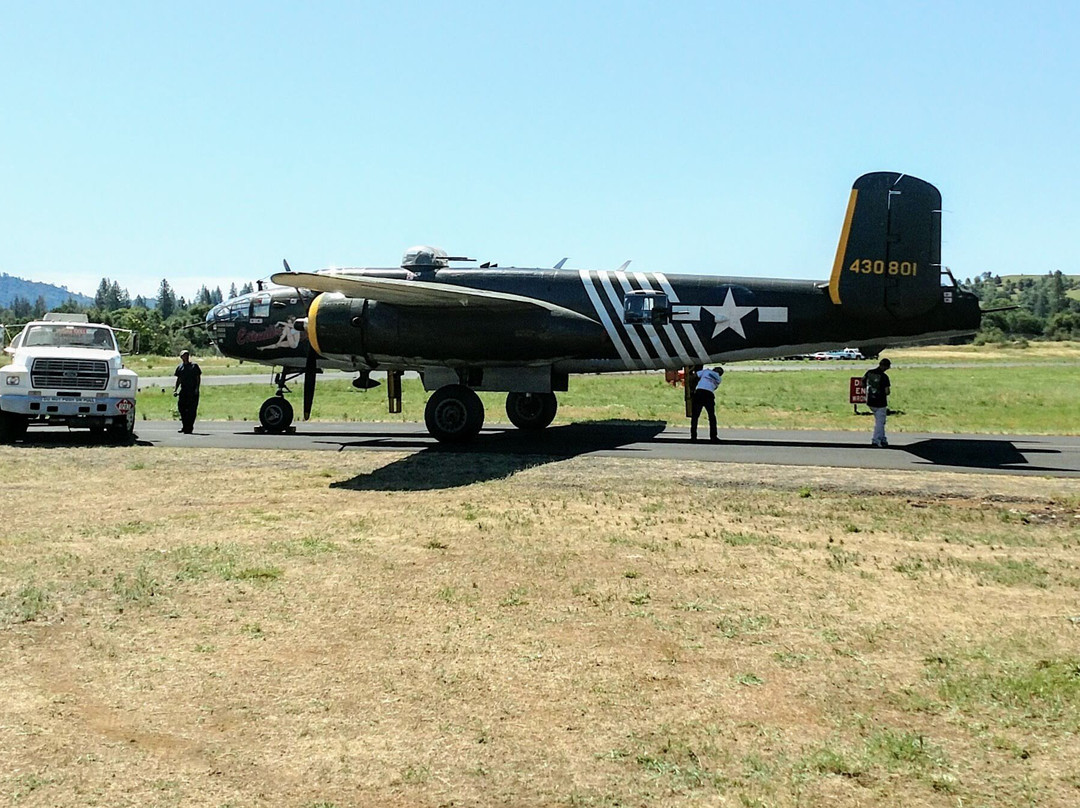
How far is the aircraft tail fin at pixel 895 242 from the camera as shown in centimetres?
2092

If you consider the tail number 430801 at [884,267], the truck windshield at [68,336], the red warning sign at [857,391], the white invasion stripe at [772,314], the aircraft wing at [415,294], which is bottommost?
the red warning sign at [857,391]

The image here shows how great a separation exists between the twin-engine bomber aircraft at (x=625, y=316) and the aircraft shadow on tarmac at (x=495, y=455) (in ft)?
3.78

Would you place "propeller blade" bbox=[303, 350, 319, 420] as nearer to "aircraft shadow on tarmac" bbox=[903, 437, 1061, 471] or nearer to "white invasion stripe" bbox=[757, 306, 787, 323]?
"white invasion stripe" bbox=[757, 306, 787, 323]

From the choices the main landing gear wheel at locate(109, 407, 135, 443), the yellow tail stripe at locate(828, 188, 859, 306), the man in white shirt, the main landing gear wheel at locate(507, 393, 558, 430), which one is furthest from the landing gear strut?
the yellow tail stripe at locate(828, 188, 859, 306)

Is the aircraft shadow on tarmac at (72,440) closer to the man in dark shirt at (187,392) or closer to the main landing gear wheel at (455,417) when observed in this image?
the man in dark shirt at (187,392)

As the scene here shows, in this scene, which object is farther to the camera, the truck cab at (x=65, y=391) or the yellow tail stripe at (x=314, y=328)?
the yellow tail stripe at (x=314, y=328)

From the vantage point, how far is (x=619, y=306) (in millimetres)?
22625

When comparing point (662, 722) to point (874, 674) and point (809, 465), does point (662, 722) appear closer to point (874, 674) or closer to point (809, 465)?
point (874, 674)

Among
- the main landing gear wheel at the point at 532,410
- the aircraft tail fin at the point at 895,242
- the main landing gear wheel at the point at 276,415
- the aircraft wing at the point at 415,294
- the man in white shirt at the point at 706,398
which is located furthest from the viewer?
the main landing gear wheel at the point at 276,415

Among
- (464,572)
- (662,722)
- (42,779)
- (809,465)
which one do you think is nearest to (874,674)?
(662,722)

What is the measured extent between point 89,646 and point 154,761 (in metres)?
2.24

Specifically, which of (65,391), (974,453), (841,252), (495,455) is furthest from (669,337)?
(65,391)

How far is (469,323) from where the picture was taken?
71.3 ft

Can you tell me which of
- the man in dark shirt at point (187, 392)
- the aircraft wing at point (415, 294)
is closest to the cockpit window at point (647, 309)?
the aircraft wing at point (415, 294)
